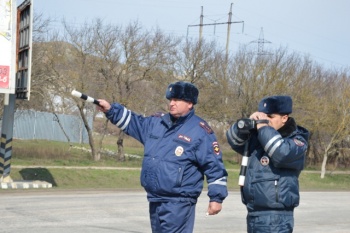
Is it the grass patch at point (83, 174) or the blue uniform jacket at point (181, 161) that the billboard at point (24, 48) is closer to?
the grass patch at point (83, 174)

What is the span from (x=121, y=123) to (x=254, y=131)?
1283mm

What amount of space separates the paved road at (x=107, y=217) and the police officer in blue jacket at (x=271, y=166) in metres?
Result: 5.56

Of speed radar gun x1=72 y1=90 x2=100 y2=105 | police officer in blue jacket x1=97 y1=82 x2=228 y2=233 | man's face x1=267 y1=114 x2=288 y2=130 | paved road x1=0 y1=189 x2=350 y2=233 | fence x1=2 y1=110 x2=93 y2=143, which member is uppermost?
speed radar gun x1=72 y1=90 x2=100 y2=105

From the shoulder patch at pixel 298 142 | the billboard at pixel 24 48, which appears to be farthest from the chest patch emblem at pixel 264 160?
the billboard at pixel 24 48

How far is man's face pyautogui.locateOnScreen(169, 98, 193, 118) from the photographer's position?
5.97 m

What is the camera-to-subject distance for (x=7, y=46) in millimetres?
20703

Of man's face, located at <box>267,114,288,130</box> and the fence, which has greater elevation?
man's face, located at <box>267,114,288,130</box>

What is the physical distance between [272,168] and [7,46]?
16514 millimetres

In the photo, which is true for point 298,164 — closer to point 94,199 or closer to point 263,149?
point 263,149

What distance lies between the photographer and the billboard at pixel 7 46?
808 inches

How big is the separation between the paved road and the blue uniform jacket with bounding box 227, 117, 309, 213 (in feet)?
18.3

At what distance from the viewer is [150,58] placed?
3766cm

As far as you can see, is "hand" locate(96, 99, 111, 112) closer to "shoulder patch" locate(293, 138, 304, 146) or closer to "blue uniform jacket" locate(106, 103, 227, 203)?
"blue uniform jacket" locate(106, 103, 227, 203)

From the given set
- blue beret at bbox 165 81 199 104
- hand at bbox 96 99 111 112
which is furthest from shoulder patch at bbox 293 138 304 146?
hand at bbox 96 99 111 112
